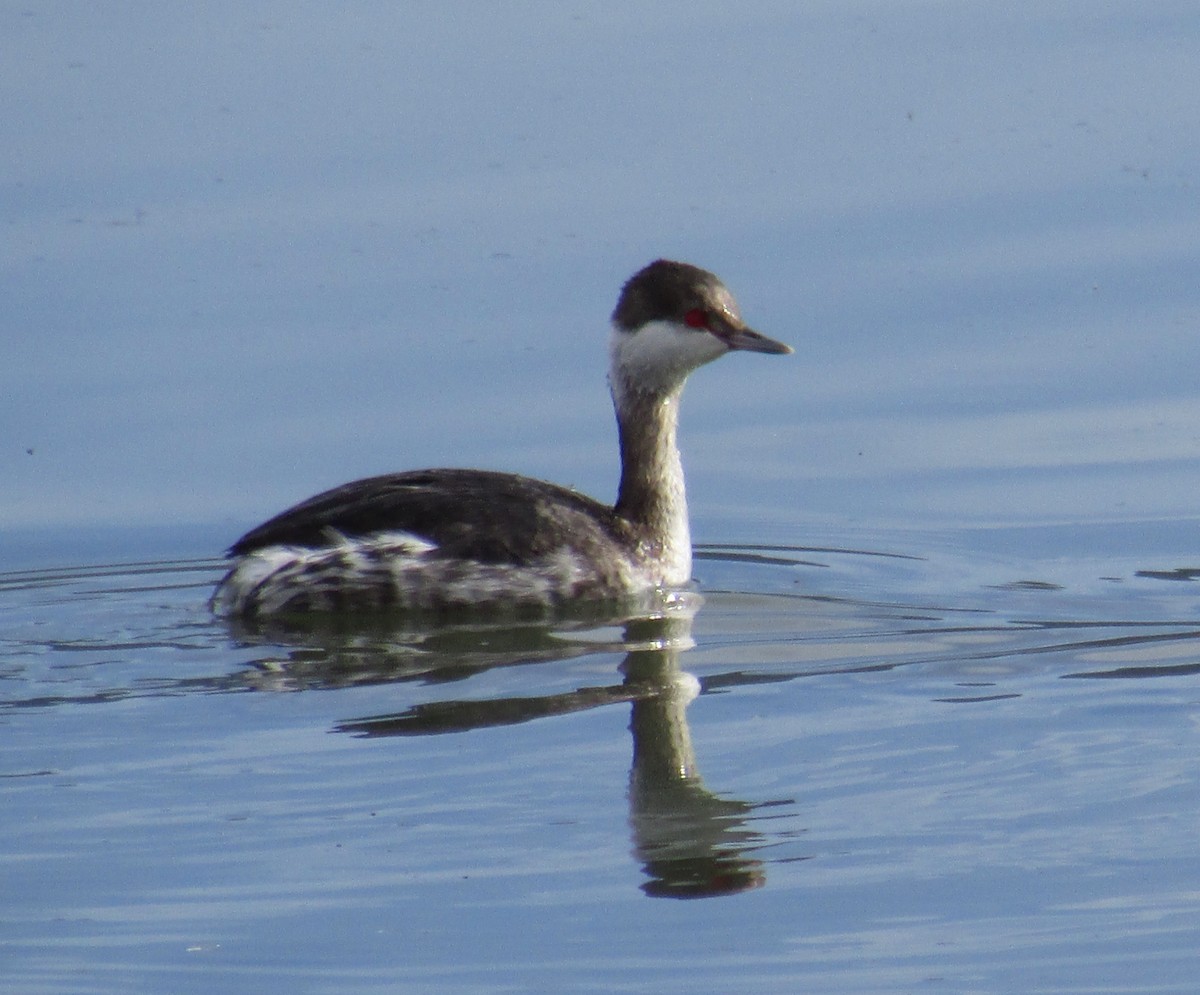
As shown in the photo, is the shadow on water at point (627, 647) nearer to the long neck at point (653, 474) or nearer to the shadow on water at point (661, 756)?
the shadow on water at point (661, 756)

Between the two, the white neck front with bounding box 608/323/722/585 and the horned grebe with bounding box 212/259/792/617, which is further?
the white neck front with bounding box 608/323/722/585

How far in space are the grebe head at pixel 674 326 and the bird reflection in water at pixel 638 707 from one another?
1.04 metres

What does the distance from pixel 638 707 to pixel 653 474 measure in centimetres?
237

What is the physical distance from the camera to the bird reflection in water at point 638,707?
6.40m

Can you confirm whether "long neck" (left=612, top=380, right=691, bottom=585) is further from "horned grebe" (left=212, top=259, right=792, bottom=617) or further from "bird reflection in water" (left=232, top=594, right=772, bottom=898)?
"bird reflection in water" (left=232, top=594, right=772, bottom=898)

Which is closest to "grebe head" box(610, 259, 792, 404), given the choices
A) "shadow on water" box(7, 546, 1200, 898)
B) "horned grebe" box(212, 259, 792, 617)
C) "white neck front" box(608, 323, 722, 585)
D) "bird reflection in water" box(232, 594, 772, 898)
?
"white neck front" box(608, 323, 722, 585)

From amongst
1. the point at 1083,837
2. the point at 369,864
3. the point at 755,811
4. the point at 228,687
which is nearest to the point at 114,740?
the point at 228,687

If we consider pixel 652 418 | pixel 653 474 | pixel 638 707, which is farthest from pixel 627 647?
pixel 652 418

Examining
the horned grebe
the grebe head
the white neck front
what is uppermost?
the grebe head

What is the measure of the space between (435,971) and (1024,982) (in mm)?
1247

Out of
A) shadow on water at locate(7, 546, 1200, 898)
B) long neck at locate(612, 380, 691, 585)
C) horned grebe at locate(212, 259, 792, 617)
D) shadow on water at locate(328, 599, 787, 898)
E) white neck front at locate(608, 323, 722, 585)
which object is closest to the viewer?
shadow on water at locate(328, 599, 787, 898)

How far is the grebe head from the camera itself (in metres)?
9.95

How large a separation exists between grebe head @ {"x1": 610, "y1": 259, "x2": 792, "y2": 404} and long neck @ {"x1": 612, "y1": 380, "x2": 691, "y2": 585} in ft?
0.25

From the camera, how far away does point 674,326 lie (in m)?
9.98
